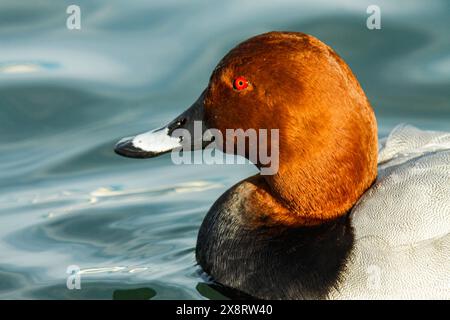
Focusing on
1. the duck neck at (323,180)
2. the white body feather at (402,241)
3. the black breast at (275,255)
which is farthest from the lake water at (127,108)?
the white body feather at (402,241)

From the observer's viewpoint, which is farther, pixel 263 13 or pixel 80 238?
pixel 263 13

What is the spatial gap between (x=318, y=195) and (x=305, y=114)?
0.41 m

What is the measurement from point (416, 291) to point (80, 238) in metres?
2.11

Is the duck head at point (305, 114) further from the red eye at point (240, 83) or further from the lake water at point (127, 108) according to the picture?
the lake water at point (127, 108)

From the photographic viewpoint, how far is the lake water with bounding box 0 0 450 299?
19.1 ft

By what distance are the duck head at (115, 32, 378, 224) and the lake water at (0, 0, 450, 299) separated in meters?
0.73

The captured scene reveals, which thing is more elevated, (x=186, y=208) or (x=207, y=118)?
(x=207, y=118)

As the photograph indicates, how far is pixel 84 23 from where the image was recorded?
8.38 m

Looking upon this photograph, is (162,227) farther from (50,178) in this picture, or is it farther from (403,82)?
(403,82)

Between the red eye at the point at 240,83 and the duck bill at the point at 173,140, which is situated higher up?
the red eye at the point at 240,83

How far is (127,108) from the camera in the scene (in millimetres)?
7621

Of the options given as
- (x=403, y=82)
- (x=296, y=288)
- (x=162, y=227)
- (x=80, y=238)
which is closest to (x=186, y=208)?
(x=162, y=227)

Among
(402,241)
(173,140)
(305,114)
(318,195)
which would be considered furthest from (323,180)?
(173,140)

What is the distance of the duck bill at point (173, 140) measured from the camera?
532cm
